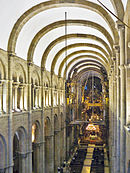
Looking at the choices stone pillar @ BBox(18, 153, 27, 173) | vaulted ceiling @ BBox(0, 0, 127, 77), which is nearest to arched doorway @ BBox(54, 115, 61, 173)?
vaulted ceiling @ BBox(0, 0, 127, 77)

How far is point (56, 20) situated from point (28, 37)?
2.39 meters

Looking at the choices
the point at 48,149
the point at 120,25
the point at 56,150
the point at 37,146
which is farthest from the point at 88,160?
the point at 120,25

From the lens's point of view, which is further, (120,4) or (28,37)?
(28,37)

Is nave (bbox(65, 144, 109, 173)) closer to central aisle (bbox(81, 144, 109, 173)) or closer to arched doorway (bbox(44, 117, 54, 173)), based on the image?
central aisle (bbox(81, 144, 109, 173))

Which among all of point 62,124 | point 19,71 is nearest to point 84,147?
point 62,124

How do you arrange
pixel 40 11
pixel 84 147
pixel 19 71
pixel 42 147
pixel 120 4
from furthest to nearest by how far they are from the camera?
pixel 84 147 < pixel 42 147 < pixel 19 71 < pixel 40 11 < pixel 120 4

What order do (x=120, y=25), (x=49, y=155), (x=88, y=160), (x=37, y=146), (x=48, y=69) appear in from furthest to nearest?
(x=88, y=160)
(x=48, y=69)
(x=49, y=155)
(x=37, y=146)
(x=120, y=25)

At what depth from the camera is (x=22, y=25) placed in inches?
581

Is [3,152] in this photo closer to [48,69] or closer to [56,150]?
[48,69]

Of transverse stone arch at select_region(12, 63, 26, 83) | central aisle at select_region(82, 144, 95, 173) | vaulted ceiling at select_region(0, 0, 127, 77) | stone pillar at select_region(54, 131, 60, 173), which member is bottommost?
central aisle at select_region(82, 144, 95, 173)

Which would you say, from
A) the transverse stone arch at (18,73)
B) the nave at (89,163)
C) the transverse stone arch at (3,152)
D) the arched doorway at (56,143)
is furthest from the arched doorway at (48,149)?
the transverse stone arch at (3,152)

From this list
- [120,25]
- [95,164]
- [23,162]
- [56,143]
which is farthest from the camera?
[95,164]

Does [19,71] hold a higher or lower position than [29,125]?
higher

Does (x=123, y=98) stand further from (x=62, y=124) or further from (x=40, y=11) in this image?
(x=62, y=124)
